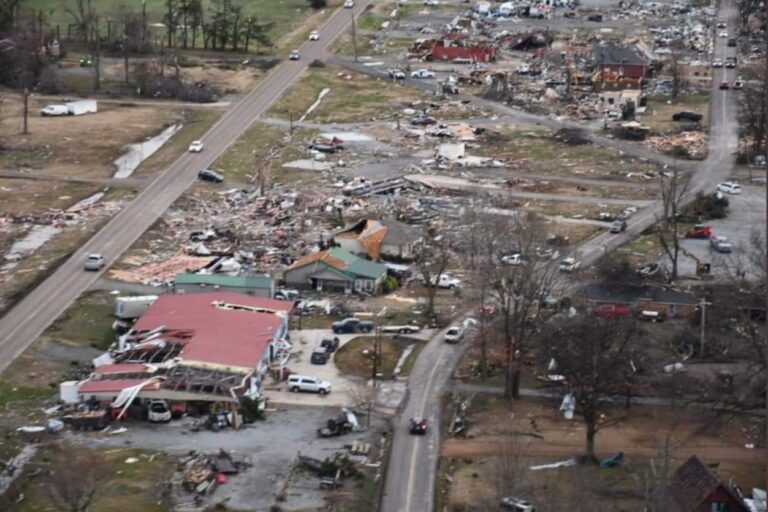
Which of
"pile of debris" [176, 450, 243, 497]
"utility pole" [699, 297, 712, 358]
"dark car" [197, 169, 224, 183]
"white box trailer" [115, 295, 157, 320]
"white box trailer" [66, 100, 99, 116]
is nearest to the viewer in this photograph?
"pile of debris" [176, 450, 243, 497]

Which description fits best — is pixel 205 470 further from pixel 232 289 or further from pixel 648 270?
pixel 648 270

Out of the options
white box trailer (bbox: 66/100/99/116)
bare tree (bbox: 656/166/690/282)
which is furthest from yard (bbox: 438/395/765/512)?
white box trailer (bbox: 66/100/99/116)

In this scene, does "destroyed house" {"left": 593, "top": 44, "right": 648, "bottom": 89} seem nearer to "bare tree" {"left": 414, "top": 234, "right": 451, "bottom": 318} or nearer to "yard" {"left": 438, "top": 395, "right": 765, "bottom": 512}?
"bare tree" {"left": 414, "top": 234, "right": 451, "bottom": 318}

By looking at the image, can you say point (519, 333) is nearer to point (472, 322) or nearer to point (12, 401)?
point (472, 322)

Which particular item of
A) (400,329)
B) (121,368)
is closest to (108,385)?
(121,368)

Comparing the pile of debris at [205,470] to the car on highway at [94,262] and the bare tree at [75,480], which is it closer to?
the bare tree at [75,480]

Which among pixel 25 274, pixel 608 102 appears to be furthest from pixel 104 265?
pixel 608 102

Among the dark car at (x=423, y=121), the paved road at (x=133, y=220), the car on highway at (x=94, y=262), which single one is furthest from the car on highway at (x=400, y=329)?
the dark car at (x=423, y=121)
